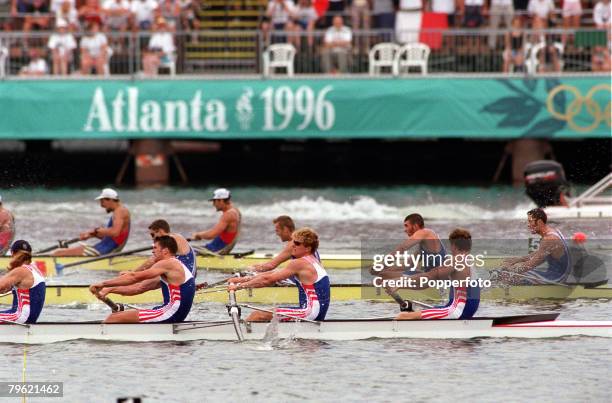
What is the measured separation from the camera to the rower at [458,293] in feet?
59.4

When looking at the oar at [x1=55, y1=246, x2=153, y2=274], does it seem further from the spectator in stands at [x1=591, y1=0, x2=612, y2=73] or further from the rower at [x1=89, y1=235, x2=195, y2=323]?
the spectator in stands at [x1=591, y1=0, x2=612, y2=73]

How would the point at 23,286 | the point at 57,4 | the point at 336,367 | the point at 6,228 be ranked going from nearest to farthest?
1. the point at 336,367
2. the point at 23,286
3. the point at 6,228
4. the point at 57,4

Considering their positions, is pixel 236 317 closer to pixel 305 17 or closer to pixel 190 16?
pixel 305 17

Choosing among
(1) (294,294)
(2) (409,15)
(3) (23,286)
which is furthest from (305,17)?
(3) (23,286)

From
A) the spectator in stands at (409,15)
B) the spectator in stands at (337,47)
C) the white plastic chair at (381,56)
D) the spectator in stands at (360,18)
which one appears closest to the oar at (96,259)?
the spectator in stands at (337,47)

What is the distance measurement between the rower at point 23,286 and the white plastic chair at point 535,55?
18845mm

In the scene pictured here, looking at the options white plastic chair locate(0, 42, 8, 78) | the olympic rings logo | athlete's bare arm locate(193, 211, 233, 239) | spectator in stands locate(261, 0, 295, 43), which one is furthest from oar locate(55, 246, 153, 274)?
the olympic rings logo

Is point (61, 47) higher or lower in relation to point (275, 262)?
higher

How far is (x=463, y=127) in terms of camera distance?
35.1 metres

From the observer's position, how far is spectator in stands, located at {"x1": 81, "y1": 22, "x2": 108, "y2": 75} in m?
34.2

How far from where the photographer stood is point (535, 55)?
34.2 metres

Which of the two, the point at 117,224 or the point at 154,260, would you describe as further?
the point at 117,224

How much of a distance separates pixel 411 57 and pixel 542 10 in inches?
134

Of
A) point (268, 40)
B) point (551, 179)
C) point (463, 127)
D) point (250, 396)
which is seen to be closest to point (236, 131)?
point (268, 40)
